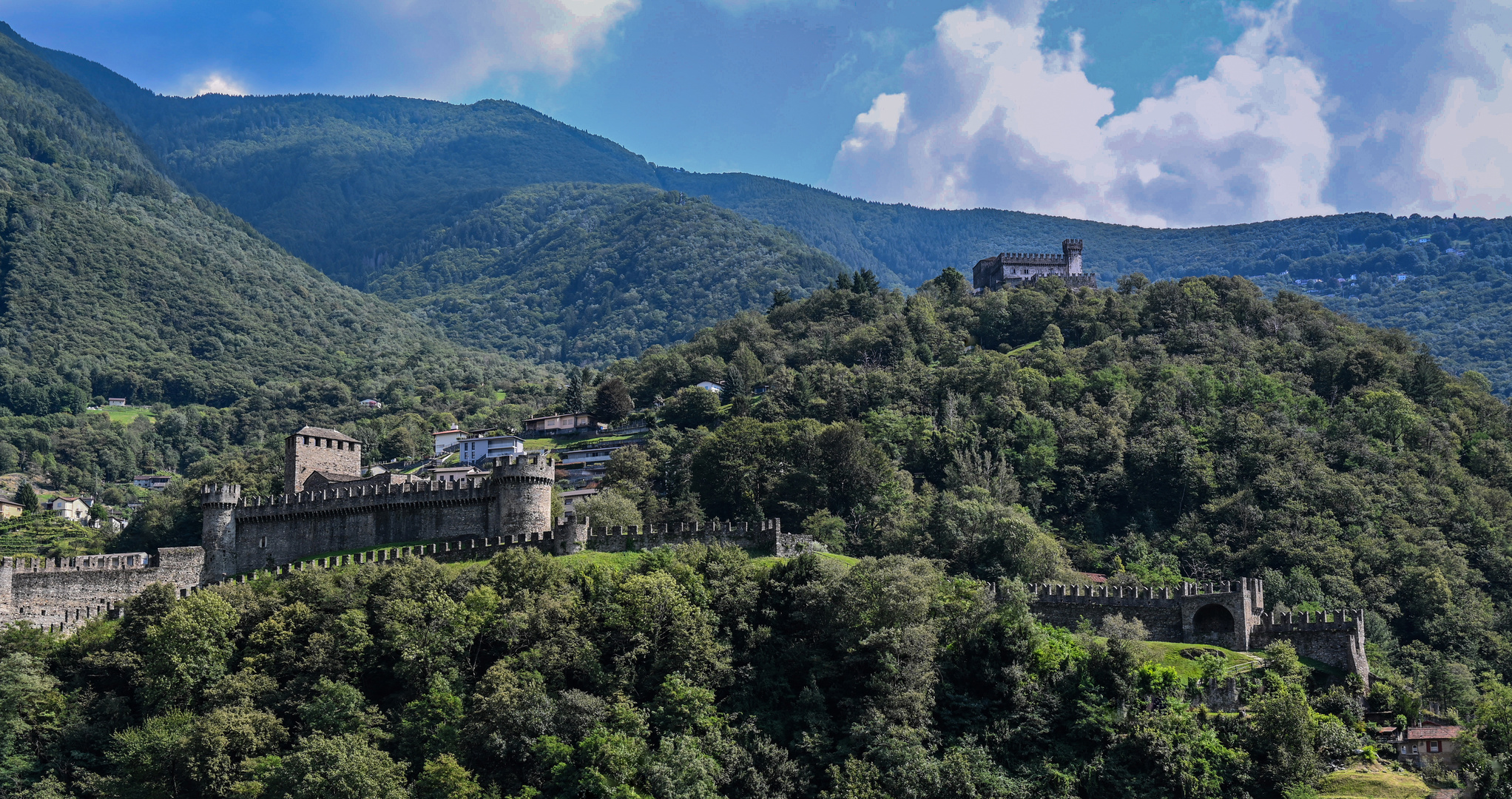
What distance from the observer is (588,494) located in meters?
87.6

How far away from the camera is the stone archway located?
60781 millimetres

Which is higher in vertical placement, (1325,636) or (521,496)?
(521,496)

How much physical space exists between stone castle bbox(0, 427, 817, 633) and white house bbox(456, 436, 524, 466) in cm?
3670

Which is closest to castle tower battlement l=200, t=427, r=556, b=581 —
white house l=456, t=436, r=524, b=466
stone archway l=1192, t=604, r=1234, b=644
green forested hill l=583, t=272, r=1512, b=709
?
green forested hill l=583, t=272, r=1512, b=709

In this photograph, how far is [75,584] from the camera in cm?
6612

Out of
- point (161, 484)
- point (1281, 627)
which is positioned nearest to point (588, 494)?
point (1281, 627)

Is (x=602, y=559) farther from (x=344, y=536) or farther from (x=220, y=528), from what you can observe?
(x=220, y=528)

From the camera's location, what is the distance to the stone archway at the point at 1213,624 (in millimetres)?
60781

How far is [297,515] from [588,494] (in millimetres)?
19363

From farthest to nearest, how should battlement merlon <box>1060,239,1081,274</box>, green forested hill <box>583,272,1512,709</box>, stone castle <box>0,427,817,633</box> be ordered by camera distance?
battlement merlon <box>1060,239,1081,274</box> → green forested hill <box>583,272,1512,709</box> → stone castle <box>0,427,817,633</box>

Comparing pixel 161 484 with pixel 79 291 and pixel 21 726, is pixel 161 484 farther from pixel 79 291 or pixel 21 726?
pixel 21 726

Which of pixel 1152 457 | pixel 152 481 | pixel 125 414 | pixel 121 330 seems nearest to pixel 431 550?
pixel 1152 457

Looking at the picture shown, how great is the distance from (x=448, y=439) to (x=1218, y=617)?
265ft

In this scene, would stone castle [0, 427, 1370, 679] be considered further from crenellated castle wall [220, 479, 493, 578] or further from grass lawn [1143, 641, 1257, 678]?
grass lawn [1143, 641, 1257, 678]
